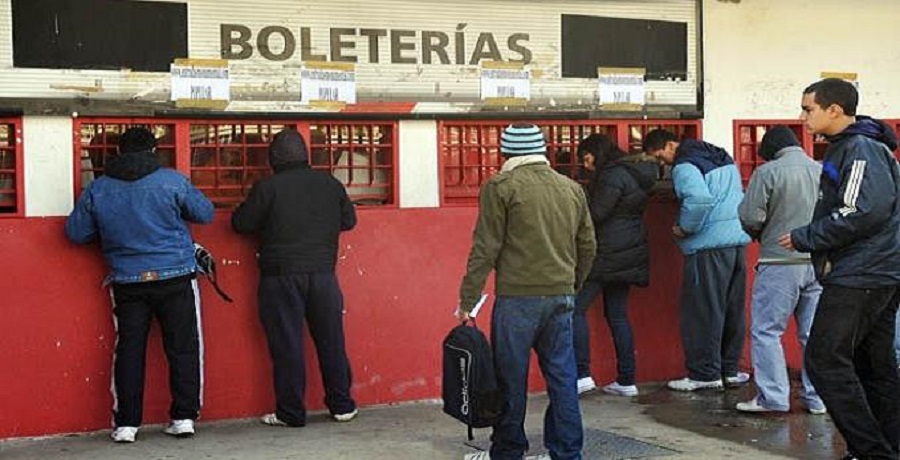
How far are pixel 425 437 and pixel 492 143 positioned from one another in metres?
2.19

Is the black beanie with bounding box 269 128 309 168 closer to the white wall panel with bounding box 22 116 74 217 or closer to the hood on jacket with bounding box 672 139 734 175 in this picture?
the white wall panel with bounding box 22 116 74 217

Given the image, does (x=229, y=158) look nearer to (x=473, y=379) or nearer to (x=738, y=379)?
(x=473, y=379)

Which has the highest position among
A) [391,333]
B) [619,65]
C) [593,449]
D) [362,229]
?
[619,65]

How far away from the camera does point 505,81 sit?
26.8ft

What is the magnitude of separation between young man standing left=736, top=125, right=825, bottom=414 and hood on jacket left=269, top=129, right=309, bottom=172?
2619mm

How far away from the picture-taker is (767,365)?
24.2ft

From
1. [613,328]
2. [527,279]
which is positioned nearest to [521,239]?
[527,279]

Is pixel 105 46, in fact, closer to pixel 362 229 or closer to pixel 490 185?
pixel 362 229

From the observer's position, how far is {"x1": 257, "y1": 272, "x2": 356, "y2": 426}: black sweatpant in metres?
7.32

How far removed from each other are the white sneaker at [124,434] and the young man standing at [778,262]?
360cm

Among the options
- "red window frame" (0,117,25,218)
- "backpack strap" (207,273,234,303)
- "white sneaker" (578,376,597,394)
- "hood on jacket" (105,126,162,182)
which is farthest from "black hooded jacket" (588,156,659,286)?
"red window frame" (0,117,25,218)

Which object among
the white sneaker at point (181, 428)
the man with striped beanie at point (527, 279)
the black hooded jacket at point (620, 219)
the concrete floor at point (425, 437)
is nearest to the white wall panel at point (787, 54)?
the black hooded jacket at point (620, 219)

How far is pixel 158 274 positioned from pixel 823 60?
5.04 meters

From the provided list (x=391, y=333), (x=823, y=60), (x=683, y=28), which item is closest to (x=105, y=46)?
(x=391, y=333)
